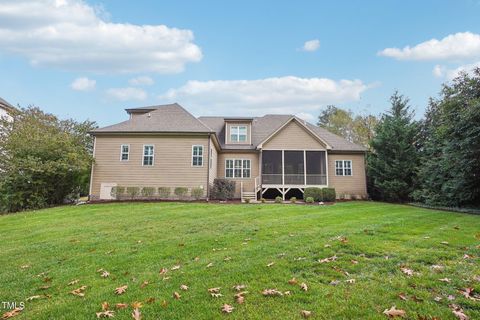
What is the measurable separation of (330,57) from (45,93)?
932 inches

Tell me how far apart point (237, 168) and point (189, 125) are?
4895mm

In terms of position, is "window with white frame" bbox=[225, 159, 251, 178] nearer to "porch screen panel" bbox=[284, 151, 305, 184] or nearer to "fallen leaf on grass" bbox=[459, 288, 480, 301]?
"porch screen panel" bbox=[284, 151, 305, 184]

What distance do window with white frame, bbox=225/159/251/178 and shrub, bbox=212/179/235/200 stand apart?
1.69 metres

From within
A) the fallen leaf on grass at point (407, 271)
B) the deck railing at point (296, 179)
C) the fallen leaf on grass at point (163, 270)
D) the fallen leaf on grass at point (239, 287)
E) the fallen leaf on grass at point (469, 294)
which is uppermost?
the deck railing at point (296, 179)

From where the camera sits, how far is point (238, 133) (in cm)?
2084

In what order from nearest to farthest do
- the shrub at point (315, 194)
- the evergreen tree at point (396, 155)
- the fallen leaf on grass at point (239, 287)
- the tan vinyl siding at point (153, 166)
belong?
the fallen leaf on grass at point (239, 287) → the tan vinyl siding at point (153, 166) → the shrub at point (315, 194) → the evergreen tree at point (396, 155)

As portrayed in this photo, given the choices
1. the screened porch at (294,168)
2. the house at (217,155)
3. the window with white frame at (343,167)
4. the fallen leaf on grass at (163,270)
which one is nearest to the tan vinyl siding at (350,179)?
the house at (217,155)

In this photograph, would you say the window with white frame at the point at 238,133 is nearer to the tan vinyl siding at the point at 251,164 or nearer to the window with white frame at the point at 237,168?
the tan vinyl siding at the point at 251,164

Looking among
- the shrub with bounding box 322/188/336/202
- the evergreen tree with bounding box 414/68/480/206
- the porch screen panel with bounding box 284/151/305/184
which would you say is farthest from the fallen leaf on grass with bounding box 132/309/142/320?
the porch screen panel with bounding box 284/151/305/184

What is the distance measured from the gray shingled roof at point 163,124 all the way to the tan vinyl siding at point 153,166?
49 centimetres

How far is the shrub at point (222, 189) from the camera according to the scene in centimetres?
1777

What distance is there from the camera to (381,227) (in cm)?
733

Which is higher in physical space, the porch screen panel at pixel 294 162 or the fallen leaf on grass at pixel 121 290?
the porch screen panel at pixel 294 162

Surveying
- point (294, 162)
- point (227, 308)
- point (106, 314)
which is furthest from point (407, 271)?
point (294, 162)
